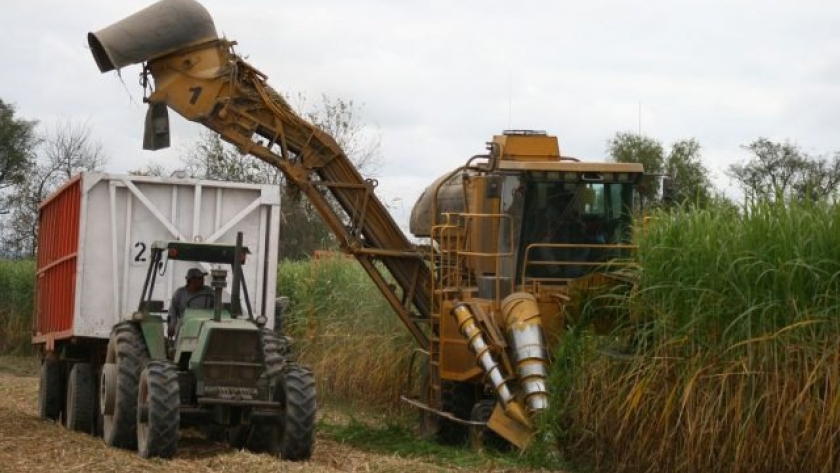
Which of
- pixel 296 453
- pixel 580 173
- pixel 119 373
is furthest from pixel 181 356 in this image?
pixel 580 173

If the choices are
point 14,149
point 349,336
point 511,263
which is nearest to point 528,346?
point 511,263

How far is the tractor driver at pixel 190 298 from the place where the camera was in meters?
14.6

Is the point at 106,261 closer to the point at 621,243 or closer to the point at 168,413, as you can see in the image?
the point at 168,413

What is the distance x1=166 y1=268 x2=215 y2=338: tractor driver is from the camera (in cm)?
1458

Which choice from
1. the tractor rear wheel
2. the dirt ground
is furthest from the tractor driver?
the tractor rear wheel

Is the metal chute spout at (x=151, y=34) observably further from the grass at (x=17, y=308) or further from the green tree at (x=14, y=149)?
the green tree at (x=14, y=149)

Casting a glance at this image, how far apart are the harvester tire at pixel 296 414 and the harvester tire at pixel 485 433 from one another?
2247mm

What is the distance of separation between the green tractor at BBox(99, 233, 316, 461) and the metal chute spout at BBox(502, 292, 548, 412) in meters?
2.06

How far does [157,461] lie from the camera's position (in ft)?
42.5

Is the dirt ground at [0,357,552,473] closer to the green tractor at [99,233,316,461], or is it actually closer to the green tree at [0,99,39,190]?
the green tractor at [99,233,316,461]

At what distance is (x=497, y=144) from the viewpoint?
1722 centimetres

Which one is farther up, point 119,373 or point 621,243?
point 621,243

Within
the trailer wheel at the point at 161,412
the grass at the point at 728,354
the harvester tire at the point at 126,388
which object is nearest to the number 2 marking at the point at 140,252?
the harvester tire at the point at 126,388

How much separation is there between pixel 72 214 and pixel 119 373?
3.47m
